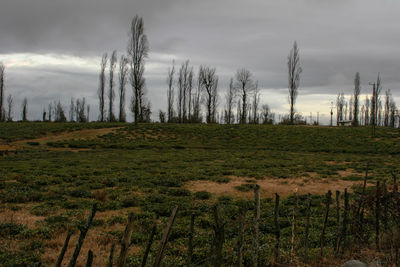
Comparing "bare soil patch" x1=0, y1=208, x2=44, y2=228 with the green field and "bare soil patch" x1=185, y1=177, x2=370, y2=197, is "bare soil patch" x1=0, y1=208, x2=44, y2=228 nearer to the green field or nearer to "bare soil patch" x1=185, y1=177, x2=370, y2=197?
the green field

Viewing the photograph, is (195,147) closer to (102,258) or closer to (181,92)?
(102,258)

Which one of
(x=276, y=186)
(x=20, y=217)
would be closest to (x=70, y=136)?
(x=276, y=186)

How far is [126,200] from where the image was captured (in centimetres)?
895

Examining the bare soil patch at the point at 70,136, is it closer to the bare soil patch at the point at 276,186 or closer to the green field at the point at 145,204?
the green field at the point at 145,204

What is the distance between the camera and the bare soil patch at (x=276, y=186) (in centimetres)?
1106

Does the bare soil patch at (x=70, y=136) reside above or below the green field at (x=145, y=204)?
above

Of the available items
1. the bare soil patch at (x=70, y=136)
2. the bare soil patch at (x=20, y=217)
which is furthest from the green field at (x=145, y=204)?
the bare soil patch at (x=70, y=136)

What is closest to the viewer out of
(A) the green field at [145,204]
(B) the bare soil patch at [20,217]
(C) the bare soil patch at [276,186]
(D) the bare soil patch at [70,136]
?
(A) the green field at [145,204]

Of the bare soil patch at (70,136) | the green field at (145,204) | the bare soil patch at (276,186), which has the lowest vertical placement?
the bare soil patch at (276,186)

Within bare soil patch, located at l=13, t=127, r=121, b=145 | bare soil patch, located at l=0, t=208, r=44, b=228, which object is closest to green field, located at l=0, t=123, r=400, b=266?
bare soil patch, located at l=0, t=208, r=44, b=228

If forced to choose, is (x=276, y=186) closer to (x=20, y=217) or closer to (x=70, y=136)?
(x=20, y=217)

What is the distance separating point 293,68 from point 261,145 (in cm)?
2676

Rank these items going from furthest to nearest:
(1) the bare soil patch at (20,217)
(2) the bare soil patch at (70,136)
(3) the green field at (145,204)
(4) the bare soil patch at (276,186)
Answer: (2) the bare soil patch at (70,136)
(4) the bare soil patch at (276,186)
(1) the bare soil patch at (20,217)
(3) the green field at (145,204)

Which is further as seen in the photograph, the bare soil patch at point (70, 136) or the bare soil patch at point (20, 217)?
the bare soil patch at point (70, 136)
